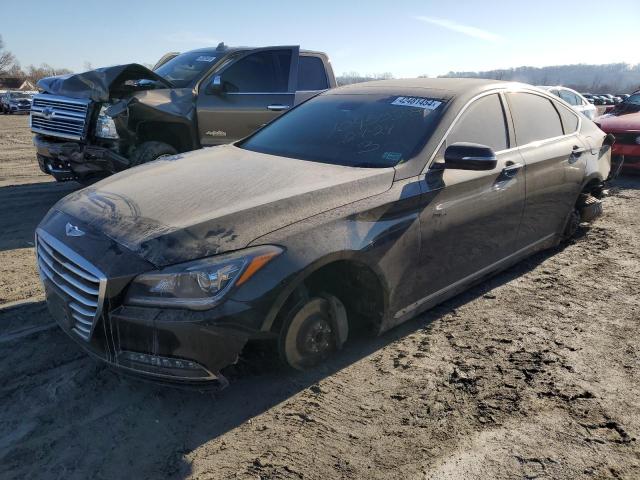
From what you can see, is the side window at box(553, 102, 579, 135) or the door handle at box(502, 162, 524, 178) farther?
the side window at box(553, 102, 579, 135)

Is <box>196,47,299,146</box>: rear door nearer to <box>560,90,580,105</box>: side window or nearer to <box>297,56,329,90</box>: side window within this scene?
<box>297,56,329,90</box>: side window

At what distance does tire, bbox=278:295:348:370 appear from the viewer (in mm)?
2680

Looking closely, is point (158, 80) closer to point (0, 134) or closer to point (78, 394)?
point (78, 394)

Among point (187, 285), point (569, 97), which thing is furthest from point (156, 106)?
point (569, 97)

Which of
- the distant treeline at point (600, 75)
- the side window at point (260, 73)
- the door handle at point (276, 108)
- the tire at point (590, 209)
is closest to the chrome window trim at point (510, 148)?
the tire at point (590, 209)

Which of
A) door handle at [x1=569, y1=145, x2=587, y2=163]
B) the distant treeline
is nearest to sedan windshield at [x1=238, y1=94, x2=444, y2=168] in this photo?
door handle at [x1=569, y1=145, x2=587, y2=163]

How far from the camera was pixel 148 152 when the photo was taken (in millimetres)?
5906

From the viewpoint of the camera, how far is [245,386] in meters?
2.82

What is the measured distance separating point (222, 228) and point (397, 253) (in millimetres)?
1104

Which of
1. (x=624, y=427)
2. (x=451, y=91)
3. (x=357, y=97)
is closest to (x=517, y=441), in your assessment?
(x=624, y=427)

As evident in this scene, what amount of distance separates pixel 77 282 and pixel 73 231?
32 centimetres

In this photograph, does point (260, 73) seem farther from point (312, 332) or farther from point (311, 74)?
point (312, 332)

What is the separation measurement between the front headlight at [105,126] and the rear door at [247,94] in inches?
42.4

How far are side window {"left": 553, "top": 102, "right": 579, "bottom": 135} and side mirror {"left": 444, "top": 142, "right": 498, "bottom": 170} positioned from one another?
2.07 metres
